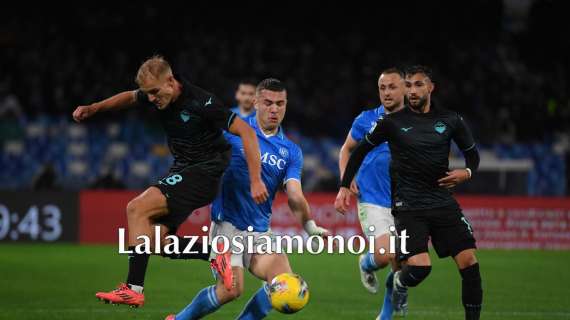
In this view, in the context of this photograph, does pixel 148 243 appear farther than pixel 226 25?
No

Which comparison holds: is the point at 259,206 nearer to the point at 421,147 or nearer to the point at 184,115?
the point at 184,115

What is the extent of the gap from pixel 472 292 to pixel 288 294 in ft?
5.38

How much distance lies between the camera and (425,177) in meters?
7.66

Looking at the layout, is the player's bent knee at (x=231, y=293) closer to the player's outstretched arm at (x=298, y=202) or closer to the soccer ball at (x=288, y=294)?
the soccer ball at (x=288, y=294)

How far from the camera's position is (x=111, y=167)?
1938 cm

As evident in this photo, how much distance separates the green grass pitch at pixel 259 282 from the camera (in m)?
9.10

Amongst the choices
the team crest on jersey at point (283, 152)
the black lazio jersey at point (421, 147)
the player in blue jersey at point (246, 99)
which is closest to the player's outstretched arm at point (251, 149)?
the team crest on jersey at point (283, 152)

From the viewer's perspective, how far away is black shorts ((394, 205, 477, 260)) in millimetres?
7566

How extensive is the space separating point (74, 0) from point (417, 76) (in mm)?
19361

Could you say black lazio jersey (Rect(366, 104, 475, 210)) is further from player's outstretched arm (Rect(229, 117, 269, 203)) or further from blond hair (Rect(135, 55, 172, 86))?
blond hair (Rect(135, 55, 172, 86))

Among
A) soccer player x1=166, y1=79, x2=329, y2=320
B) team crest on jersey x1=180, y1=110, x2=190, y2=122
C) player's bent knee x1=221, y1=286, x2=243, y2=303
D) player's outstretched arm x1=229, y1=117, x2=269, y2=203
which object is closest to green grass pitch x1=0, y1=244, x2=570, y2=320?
soccer player x1=166, y1=79, x2=329, y2=320

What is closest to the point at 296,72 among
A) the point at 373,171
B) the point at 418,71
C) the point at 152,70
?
the point at 373,171

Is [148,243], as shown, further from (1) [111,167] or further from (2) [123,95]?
(1) [111,167]

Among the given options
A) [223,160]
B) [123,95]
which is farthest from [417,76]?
[123,95]
